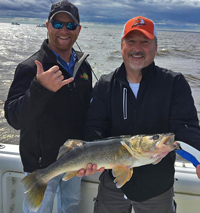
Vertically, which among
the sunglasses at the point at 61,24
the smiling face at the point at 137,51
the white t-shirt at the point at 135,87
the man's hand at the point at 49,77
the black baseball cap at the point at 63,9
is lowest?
the white t-shirt at the point at 135,87

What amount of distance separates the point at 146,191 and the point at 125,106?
3.19ft

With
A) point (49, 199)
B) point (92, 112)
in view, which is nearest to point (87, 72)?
point (92, 112)

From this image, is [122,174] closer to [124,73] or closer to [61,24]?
[124,73]

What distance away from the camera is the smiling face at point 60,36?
290 cm

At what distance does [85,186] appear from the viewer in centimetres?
329

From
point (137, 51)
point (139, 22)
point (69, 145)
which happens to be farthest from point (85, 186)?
point (139, 22)

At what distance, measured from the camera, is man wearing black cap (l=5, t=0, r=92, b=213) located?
8.54 ft

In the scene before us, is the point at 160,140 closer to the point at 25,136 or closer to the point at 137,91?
the point at 137,91

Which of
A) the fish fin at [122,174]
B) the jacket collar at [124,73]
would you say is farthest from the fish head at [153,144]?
the jacket collar at [124,73]

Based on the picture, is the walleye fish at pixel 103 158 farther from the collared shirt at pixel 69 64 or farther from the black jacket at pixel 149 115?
the collared shirt at pixel 69 64

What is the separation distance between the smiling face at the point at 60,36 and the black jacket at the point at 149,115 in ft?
2.49

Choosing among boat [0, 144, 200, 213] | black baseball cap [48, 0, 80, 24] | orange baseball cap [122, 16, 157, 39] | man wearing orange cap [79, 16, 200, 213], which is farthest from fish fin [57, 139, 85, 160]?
black baseball cap [48, 0, 80, 24]

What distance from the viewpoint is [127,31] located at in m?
2.83

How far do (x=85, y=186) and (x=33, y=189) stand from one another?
956mm
